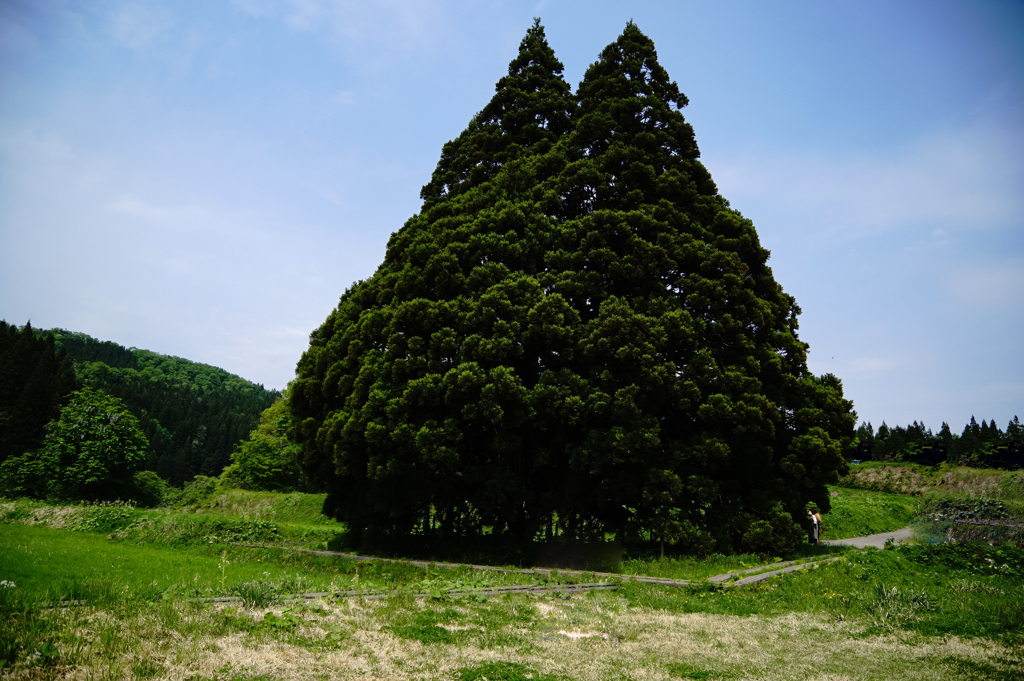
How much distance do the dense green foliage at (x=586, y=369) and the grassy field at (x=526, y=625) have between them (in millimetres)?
3248

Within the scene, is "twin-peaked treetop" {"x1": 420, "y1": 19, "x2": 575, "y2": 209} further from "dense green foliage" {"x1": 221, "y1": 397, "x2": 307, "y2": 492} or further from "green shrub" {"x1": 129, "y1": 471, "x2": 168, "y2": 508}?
"green shrub" {"x1": 129, "y1": 471, "x2": 168, "y2": 508}

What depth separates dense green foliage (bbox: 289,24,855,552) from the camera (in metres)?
15.4

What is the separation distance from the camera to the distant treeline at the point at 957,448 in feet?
141

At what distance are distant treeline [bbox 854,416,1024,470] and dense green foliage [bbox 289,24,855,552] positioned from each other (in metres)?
31.6

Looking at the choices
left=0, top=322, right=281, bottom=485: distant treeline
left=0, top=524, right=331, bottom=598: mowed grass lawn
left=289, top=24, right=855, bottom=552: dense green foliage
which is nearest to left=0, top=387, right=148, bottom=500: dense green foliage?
left=0, top=322, right=281, bottom=485: distant treeline

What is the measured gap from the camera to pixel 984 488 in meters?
28.6

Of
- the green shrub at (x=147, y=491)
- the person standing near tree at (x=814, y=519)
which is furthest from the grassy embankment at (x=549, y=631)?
the green shrub at (x=147, y=491)

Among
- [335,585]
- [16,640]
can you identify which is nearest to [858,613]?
[335,585]

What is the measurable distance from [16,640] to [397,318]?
12379 millimetres

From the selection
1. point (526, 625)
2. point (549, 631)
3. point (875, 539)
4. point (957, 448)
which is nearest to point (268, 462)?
point (875, 539)

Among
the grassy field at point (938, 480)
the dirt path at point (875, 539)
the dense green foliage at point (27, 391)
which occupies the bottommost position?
the dirt path at point (875, 539)

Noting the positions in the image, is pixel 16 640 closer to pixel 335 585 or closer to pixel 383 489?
pixel 335 585

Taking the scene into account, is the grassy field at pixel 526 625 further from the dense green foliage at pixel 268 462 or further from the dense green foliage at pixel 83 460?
the dense green foliage at pixel 268 462

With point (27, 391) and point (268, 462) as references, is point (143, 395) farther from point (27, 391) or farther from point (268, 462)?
point (268, 462)
